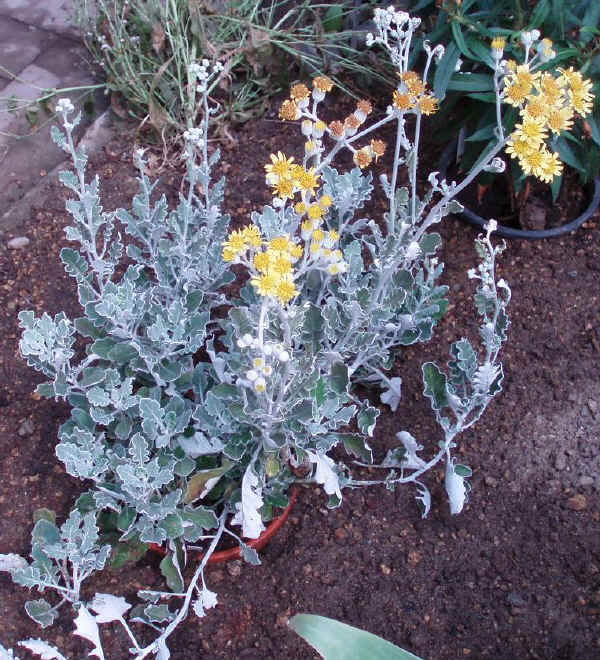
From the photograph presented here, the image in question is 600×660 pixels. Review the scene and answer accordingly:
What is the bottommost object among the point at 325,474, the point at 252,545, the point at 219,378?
the point at 252,545

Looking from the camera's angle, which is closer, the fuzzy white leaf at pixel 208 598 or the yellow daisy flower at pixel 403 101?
the yellow daisy flower at pixel 403 101

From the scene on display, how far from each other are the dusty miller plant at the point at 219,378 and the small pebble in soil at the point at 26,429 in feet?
0.89

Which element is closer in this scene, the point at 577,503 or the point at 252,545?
the point at 252,545

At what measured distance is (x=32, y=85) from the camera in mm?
2938

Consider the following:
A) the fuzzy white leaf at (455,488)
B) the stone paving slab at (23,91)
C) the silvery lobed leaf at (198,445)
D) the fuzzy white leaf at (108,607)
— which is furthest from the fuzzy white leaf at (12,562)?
the stone paving slab at (23,91)

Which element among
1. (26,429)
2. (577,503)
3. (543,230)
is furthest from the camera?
(543,230)

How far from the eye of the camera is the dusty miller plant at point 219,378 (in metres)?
1.63

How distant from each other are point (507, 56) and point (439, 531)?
146 cm

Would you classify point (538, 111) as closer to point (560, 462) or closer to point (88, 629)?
point (560, 462)

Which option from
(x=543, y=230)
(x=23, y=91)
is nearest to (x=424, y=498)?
(x=543, y=230)

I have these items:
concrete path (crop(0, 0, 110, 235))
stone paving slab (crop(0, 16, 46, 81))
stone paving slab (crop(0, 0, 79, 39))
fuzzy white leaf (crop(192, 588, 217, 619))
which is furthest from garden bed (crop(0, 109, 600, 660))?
stone paving slab (crop(0, 0, 79, 39))

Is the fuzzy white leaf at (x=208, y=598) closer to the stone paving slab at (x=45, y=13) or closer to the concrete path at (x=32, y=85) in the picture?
the concrete path at (x=32, y=85)

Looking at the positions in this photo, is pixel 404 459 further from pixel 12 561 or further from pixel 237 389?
pixel 12 561

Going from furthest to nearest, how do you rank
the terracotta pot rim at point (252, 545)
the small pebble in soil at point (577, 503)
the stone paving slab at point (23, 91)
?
the stone paving slab at point (23, 91) < the small pebble in soil at point (577, 503) < the terracotta pot rim at point (252, 545)
